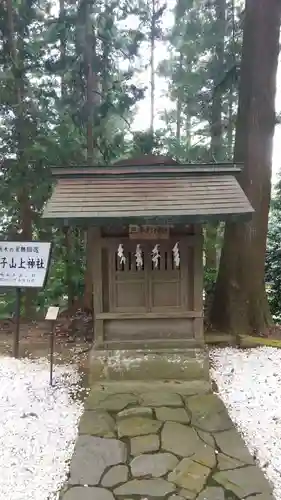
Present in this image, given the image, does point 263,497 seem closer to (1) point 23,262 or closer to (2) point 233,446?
(2) point 233,446

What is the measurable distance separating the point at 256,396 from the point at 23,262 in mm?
3765

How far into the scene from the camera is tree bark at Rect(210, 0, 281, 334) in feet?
22.0

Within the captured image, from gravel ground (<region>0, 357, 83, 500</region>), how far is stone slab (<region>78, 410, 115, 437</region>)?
0.11 m

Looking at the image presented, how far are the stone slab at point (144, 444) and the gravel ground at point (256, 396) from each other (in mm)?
928

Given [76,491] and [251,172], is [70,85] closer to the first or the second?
[251,172]

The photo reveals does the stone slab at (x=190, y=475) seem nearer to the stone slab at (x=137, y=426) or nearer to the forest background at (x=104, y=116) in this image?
the stone slab at (x=137, y=426)

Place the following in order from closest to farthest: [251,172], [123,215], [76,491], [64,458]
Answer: [76,491]
[64,458]
[123,215]
[251,172]

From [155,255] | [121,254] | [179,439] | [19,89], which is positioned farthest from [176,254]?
[19,89]

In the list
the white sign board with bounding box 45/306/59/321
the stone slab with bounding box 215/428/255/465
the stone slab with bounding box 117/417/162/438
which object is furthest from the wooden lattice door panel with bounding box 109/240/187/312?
the stone slab with bounding box 215/428/255/465

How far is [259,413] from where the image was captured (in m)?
4.50

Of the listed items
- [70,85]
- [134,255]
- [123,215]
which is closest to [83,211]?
[123,215]

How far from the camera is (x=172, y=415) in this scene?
4.38 metres

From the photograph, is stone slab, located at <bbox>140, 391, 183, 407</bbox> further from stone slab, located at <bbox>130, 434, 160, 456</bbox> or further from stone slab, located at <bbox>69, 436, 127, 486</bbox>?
stone slab, located at <bbox>69, 436, 127, 486</bbox>

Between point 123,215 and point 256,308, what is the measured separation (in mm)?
3500
